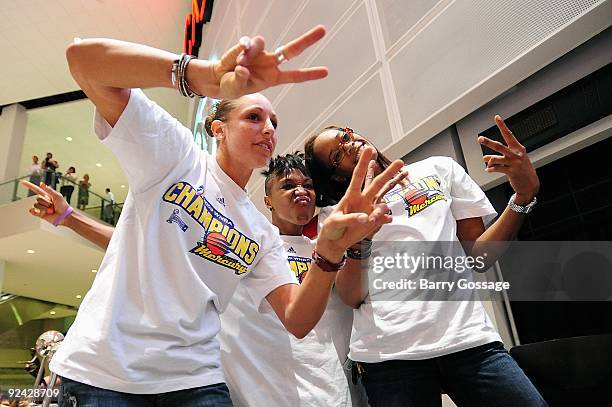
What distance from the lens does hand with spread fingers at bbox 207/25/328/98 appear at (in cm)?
80

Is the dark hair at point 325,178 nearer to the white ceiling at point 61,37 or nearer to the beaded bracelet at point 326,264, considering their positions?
the beaded bracelet at point 326,264

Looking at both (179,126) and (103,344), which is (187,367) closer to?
(103,344)

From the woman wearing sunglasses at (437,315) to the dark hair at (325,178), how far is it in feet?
0.20

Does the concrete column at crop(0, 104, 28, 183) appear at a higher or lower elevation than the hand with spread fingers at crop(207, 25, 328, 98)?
higher

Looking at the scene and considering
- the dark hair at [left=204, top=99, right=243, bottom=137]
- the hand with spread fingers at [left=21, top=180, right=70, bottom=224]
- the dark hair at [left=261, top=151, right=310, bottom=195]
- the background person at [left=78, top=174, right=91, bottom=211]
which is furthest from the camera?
the background person at [left=78, top=174, right=91, bottom=211]

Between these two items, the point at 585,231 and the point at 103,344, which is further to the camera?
the point at 585,231

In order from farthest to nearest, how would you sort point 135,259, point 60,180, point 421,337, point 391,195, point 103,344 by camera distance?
point 60,180
point 391,195
point 421,337
point 135,259
point 103,344

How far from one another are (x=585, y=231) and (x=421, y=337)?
104 cm

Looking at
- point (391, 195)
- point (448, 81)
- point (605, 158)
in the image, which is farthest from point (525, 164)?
point (448, 81)

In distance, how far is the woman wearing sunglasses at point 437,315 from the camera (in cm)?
124

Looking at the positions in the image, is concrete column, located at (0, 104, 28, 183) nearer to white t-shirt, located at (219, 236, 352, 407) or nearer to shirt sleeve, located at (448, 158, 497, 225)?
white t-shirt, located at (219, 236, 352, 407)

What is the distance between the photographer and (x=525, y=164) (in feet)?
4.64

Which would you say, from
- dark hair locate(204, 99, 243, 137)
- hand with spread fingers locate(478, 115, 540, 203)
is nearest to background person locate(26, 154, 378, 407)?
dark hair locate(204, 99, 243, 137)

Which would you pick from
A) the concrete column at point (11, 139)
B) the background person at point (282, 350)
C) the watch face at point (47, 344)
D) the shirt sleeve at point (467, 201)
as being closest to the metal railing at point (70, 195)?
the concrete column at point (11, 139)
